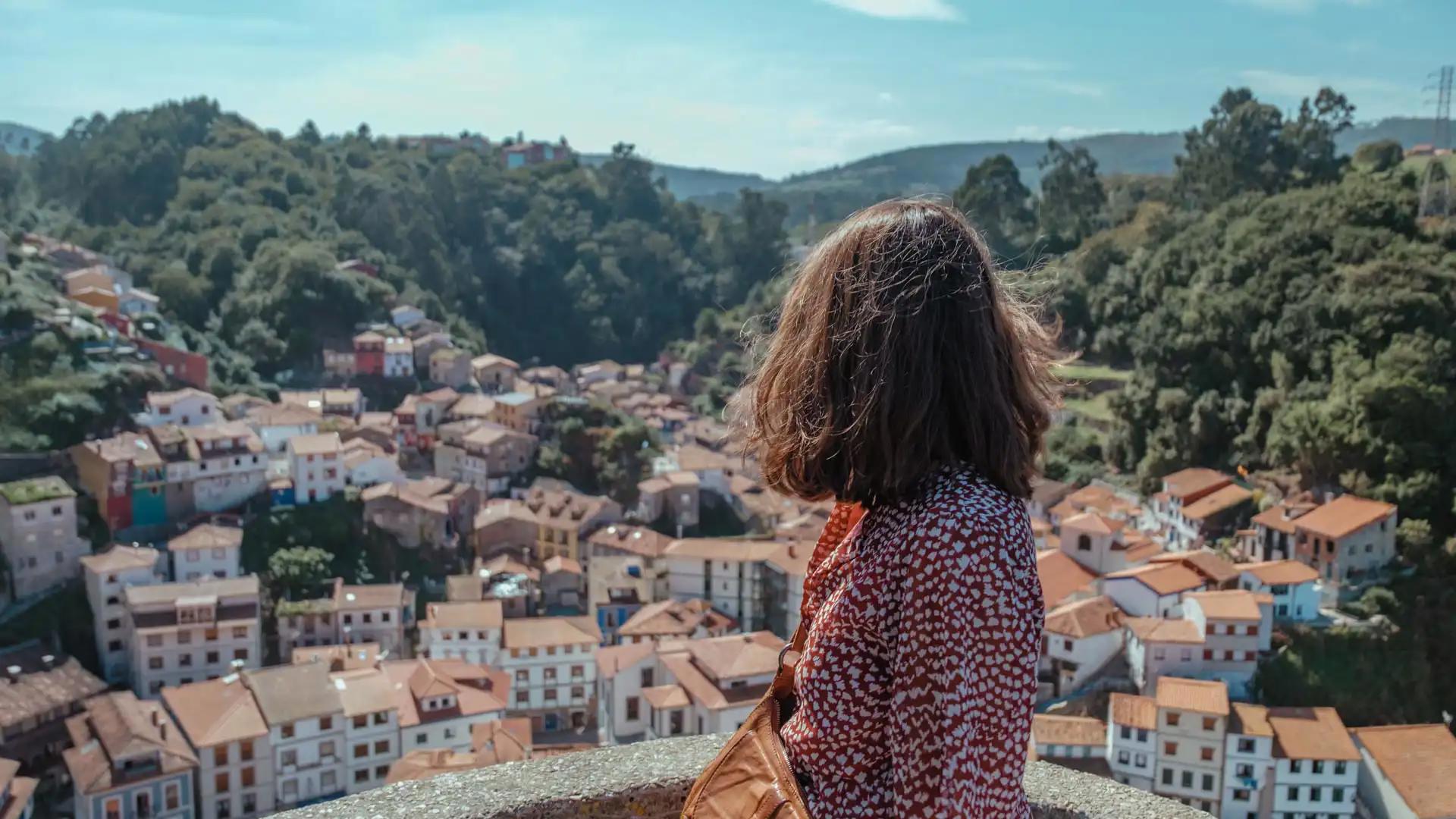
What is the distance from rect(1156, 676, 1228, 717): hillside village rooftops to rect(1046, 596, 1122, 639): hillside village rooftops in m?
1.45

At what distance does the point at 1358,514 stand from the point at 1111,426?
8312 millimetres

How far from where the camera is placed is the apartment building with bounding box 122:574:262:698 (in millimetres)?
15688

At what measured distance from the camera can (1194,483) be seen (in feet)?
65.3

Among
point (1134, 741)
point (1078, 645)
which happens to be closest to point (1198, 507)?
point (1078, 645)

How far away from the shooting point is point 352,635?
17.7 metres

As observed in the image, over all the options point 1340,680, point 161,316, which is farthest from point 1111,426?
point 161,316

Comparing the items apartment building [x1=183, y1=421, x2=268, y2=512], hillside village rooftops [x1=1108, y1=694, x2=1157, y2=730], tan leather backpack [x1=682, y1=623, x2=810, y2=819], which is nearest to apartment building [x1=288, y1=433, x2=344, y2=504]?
apartment building [x1=183, y1=421, x2=268, y2=512]

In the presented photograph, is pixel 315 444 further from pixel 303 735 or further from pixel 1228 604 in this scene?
pixel 1228 604

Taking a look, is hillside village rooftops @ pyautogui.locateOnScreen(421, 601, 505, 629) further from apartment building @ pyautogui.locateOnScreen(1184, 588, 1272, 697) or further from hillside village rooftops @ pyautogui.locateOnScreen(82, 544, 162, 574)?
apartment building @ pyautogui.locateOnScreen(1184, 588, 1272, 697)

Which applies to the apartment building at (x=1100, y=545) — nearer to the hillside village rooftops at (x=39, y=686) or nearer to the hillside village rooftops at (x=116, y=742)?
the hillside village rooftops at (x=116, y=742)

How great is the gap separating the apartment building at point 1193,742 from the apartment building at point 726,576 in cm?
741

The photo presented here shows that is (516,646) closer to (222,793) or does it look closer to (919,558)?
(222,793)

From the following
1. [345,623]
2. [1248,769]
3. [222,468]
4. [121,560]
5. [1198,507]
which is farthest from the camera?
[222,468]

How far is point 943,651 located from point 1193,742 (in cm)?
1330
